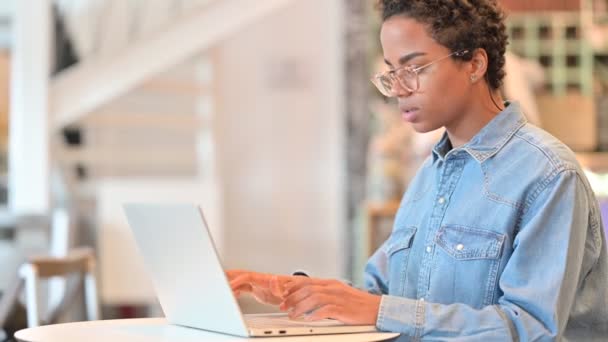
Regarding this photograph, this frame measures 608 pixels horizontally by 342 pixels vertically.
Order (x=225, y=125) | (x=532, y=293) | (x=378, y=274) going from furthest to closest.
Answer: (x=225, y=125), (x=378, y=274), (x=532, y=293)

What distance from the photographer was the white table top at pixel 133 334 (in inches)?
55.4

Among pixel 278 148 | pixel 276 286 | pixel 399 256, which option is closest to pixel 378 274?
pixel 399 256

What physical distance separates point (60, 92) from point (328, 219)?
246cm

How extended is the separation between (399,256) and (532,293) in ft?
1.12

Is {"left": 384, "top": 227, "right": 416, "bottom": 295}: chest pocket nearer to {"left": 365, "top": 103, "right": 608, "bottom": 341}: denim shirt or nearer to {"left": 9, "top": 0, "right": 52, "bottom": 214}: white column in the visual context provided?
{"left": 365, "top": 103, "right": 608, "bottom": 341}: denim shirt

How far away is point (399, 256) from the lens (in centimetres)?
176

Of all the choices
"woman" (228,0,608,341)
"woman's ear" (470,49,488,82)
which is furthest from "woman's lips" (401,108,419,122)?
"woman's ear" (470,49,488,82)

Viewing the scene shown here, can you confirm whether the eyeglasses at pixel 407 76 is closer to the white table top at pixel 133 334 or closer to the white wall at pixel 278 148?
the white table top at pixel 133 334

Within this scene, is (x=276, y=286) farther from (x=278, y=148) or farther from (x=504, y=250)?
(x=278, y=148)

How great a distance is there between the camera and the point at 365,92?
653 centimetres

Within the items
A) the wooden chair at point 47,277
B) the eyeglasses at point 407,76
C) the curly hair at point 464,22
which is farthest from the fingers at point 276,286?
the wooden chair at point 47,277

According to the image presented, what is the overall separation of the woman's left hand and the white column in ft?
10.1

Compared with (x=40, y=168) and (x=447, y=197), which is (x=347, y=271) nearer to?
(x=40, y=168)

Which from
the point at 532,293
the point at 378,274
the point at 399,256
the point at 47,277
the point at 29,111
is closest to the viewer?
the point at 532,293
